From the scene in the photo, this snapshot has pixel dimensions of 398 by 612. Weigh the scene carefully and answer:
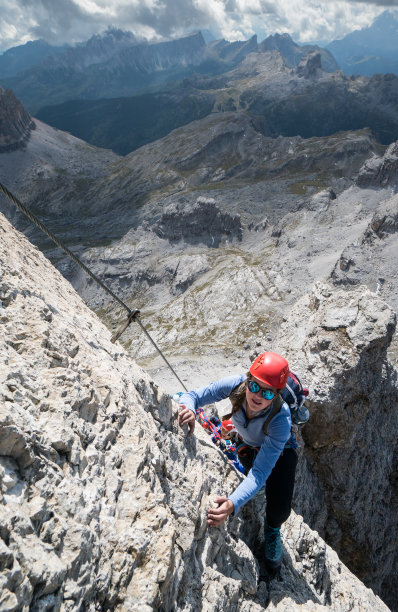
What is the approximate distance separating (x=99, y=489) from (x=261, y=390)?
3753 millimetres

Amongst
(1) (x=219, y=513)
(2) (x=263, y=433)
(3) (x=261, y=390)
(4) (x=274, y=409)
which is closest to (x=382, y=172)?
(2) (x=263, y=433)

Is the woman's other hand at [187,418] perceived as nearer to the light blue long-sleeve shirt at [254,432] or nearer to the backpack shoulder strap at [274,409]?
the light blue long-sleeve shirt at [254,432]

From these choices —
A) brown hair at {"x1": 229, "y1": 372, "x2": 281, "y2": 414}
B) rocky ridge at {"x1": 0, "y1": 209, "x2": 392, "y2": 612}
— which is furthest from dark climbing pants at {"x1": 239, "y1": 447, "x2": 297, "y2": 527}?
brown hair at {"x1": 229, "y1": 372, "x2": 281, "y2": 414}

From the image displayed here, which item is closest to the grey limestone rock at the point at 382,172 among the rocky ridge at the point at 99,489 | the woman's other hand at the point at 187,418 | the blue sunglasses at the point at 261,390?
the blue sunglasses at the point at 261,390

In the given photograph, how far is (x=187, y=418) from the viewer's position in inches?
327

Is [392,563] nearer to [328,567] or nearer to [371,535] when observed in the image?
[371,535]

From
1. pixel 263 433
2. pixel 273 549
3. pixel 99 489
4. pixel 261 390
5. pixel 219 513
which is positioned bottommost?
pixel 273 549

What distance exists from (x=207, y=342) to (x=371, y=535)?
194 feet

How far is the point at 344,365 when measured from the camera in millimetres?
16750

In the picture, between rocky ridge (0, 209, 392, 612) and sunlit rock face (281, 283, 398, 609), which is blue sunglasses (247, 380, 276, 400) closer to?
rocky ridge (0, 209, 392, 612)

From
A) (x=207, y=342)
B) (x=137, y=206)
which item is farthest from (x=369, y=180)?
(x=137, y=206)

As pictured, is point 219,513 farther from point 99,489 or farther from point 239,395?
point 99,489

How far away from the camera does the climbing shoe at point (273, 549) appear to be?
852cm

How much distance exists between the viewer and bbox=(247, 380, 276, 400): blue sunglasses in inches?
295
